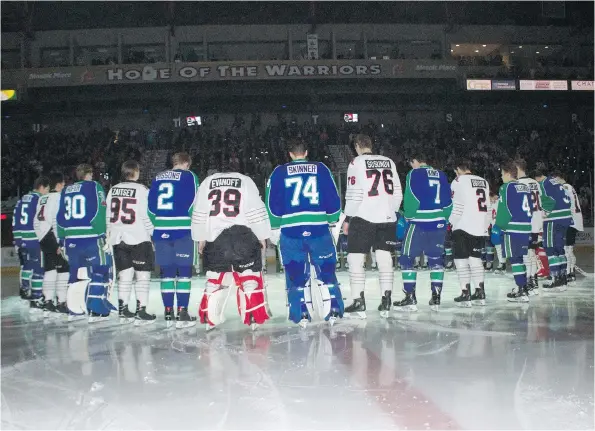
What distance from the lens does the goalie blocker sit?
18.3 ft

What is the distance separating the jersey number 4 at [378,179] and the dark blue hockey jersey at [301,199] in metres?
0.50

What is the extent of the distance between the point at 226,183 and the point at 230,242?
0.49 m

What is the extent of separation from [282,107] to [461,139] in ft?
22.2

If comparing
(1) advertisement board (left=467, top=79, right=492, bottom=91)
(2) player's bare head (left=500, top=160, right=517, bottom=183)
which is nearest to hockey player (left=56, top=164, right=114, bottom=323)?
(2) player's bare head (left=500, top=160, right=517, bottom=183)

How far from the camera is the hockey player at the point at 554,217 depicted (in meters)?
8.49

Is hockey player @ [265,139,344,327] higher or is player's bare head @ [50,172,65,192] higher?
player's bare head @ [50,172,65,192]

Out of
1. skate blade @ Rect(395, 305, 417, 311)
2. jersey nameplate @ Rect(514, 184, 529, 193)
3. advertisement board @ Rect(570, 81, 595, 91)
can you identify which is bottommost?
skate blade @ Rect(395, 305, 417, 311)

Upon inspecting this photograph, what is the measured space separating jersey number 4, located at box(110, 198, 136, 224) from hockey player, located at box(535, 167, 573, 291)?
5048mm

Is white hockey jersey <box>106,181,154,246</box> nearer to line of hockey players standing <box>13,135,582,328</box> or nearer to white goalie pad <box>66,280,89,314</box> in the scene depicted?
line of hockey players standing <box>13,135,582,328</box>

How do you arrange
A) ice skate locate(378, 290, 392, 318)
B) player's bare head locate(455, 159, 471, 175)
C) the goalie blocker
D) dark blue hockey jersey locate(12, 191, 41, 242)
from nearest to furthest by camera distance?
the goalie blocker < ice skate locate(378, 290, 392, 318) < player's bare head locate(455, 159, 471, 175) < dark blue hockey jersey locate(12, 191, 41, 242)

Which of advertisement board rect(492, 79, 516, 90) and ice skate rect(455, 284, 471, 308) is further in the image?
advertisement board rect(492, 79, 516, 90)

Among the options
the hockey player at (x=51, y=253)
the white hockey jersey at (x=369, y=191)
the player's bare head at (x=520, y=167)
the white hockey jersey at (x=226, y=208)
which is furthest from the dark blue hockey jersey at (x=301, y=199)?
the player's bare head at (x=520, y=167)

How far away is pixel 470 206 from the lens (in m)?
7.00

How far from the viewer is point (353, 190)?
20.3ft
